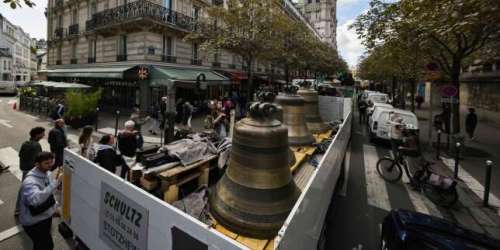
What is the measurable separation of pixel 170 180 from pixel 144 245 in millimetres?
751

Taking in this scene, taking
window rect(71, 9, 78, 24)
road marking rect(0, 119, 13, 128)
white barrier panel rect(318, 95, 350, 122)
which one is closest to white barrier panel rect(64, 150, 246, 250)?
white barrier panel rect(318, 95, 350, 122)

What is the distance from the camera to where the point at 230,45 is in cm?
1716

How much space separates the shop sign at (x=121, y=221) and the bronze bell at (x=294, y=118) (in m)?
2.98

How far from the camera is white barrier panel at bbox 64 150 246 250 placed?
199 cm

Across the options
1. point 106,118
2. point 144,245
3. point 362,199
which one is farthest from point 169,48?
point 144,245

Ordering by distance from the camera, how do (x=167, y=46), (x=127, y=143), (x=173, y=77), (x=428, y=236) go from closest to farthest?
(x=428, y=236), (x=127, y=143), (x=173, y=77), (x=167, y=46)

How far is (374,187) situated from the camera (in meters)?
7.61

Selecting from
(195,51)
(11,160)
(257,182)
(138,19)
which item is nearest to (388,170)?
(257,182)

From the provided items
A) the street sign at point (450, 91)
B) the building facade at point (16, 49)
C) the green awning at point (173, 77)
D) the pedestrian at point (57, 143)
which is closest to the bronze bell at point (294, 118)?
the pedestrian at point (57, 143)

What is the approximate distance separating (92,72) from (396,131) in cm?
2047

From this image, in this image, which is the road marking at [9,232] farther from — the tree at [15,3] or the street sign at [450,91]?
the street sign at [450,91]

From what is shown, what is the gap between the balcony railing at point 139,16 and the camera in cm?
1764

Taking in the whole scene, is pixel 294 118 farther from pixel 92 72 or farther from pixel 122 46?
pixel 92 72

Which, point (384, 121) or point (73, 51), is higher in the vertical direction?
point (73, 51)
